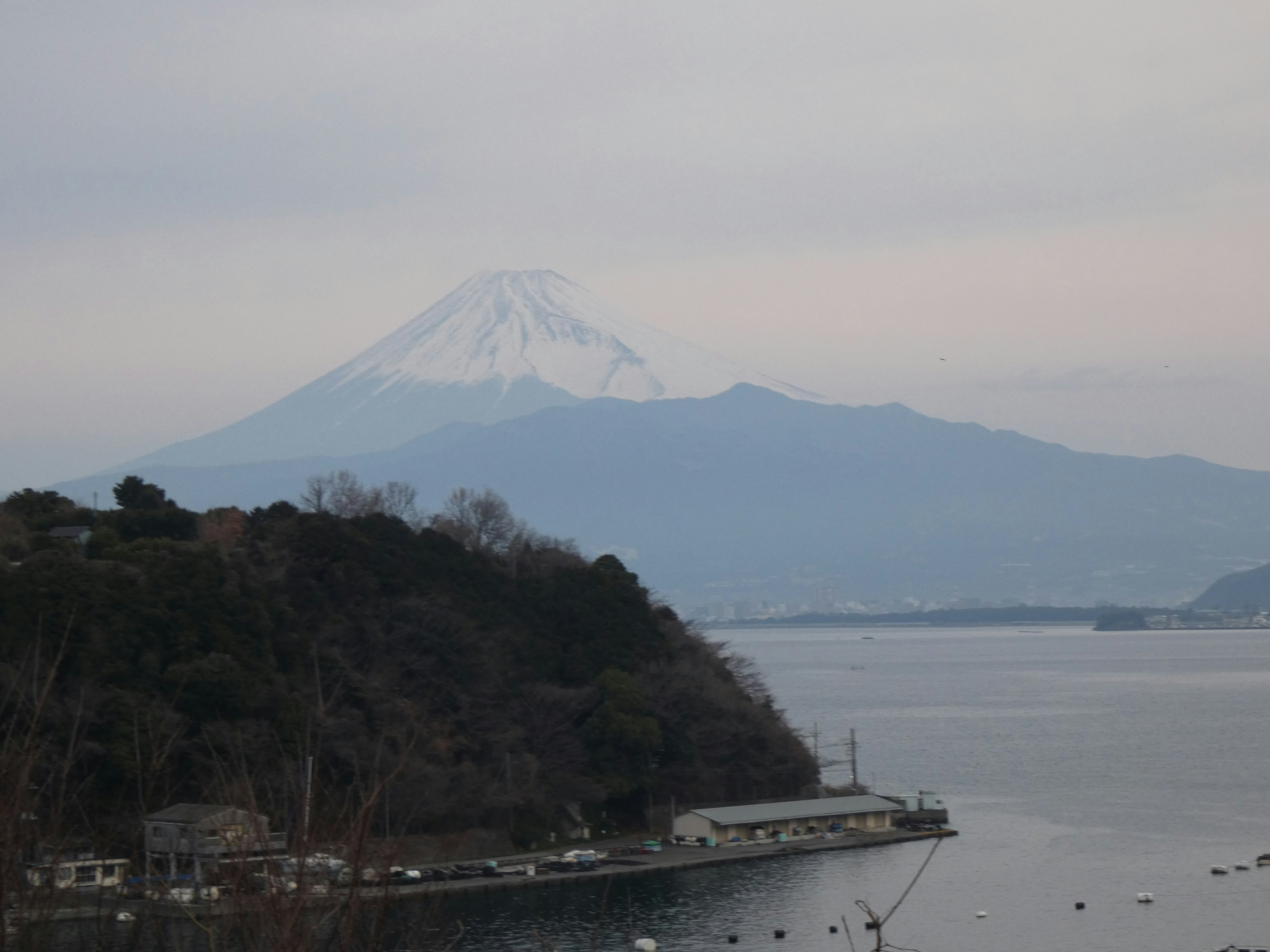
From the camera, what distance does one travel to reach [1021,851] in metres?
25.0

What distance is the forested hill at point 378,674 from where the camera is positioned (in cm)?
2080

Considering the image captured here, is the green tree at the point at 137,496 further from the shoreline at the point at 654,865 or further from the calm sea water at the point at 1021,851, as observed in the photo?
the calm sea water at the point at 1021,851

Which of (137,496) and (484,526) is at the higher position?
(137,496)

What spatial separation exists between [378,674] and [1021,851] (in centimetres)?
1106

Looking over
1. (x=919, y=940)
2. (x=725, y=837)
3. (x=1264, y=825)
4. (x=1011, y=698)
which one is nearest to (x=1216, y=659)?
(x=1011, y=698)

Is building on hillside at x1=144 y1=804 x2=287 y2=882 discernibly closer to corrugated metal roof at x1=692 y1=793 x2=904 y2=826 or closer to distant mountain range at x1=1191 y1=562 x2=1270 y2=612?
corrugated metal roof at x1=692 y1=793 x2=904 y2=826

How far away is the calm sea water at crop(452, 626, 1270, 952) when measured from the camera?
1908 centimetres

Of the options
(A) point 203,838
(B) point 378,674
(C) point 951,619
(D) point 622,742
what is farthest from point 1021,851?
(C) point 951,619

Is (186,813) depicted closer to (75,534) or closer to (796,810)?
(75,534)

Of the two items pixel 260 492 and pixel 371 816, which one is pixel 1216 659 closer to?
pixel 371 816

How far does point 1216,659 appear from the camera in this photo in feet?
277

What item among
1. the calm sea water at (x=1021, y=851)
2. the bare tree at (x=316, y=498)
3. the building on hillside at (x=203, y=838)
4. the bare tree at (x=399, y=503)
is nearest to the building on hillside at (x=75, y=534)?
the bare tree at (x=316, y=498)

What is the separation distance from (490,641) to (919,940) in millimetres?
10770

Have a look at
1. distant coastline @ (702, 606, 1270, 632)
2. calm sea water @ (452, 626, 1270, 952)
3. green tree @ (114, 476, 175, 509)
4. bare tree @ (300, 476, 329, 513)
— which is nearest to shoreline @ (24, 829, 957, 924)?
calm sea water @ (452, 626, 1270, 952)
